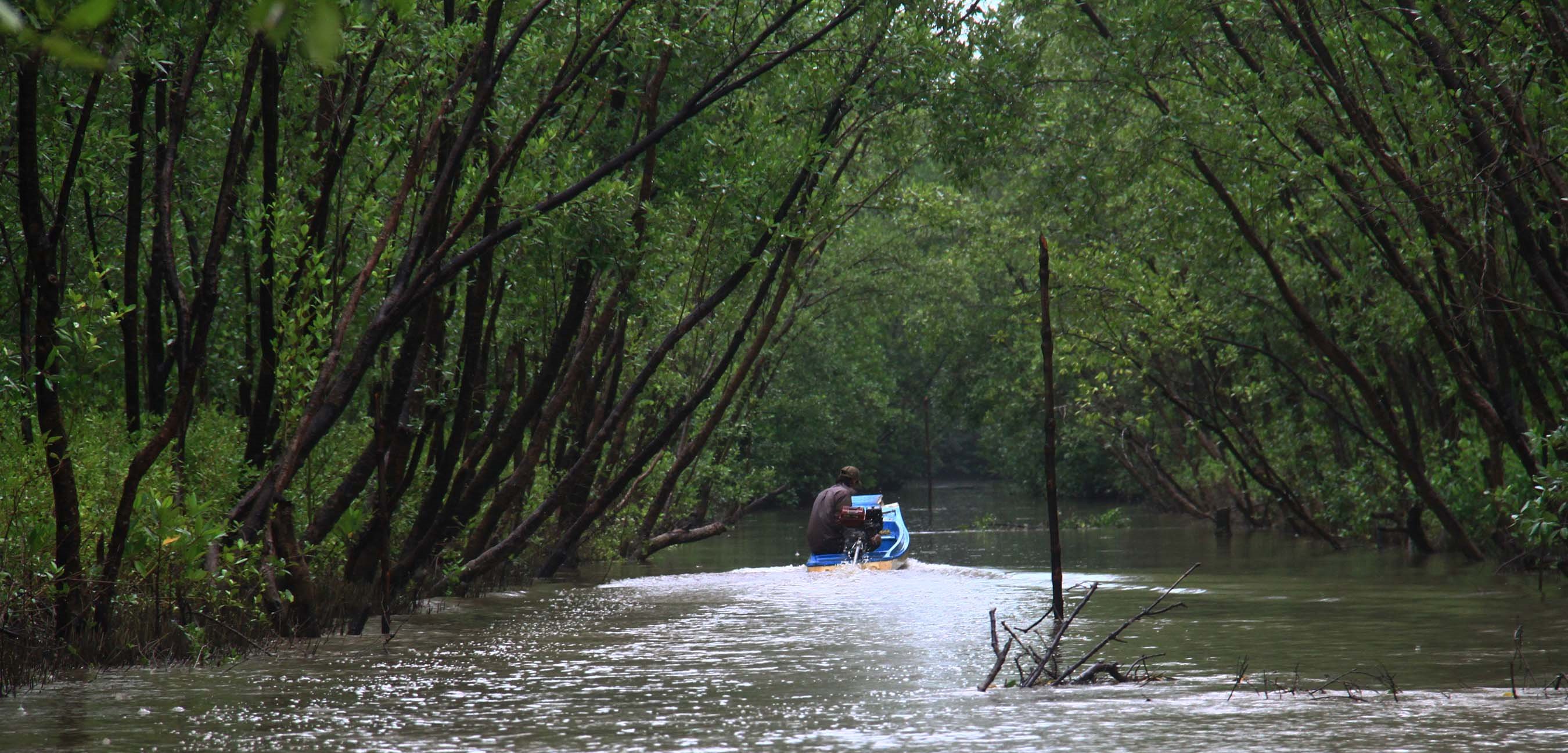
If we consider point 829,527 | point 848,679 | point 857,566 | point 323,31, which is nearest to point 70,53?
point 323,31

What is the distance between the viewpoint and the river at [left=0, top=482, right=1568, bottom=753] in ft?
22.4

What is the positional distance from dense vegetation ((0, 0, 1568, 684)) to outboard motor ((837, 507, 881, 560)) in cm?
200

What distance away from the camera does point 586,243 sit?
1233 centimetres

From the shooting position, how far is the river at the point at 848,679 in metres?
6.83

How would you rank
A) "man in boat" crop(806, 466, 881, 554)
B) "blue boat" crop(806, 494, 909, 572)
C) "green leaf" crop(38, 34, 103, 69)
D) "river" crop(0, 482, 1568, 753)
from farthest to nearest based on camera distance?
"man in boat" crop(806, 466, 881, 554) < "blue boat" crop(806, 494, 909, 572) < "river" crop(0, 482, 1568, 753) < "green leaf" crop(38, 34, 103, 69)

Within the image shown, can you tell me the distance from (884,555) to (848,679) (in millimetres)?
11550

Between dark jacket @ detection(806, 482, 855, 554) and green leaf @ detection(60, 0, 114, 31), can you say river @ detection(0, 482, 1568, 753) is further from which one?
green leaf @ detection(60, 0, 114, 31)

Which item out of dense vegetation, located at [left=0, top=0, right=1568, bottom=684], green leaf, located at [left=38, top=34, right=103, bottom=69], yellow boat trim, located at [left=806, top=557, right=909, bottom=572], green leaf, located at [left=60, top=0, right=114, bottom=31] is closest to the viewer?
green leaf, located at [left=60, top=0, right=114, bottom=31]

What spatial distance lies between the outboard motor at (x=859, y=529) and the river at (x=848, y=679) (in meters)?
2.75

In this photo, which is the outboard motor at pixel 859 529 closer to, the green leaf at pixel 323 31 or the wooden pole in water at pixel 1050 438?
the wooden pole in water at pixel 1050 438

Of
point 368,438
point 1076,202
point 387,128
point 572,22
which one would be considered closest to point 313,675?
point 387,128

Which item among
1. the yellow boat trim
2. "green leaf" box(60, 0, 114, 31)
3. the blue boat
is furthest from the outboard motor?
"green leaf" box(60, 0, 114, 31)

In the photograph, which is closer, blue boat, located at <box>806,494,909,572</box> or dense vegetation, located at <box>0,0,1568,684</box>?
dense vegetation, located at <box>0,0,1568,684</box>

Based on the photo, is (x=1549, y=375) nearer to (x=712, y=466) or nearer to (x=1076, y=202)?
(x=1076, y=202)
